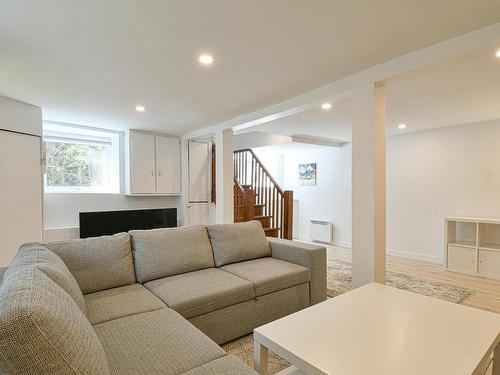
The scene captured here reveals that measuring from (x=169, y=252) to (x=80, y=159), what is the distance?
10.8ft

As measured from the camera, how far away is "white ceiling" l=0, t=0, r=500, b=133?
1.63 metres

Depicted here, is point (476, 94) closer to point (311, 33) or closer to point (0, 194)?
point (311, 33)

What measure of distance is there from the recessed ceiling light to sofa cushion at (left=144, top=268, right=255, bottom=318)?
69.6 inches

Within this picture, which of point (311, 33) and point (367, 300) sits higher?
point (311, 33)

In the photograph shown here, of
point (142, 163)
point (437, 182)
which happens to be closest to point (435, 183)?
point (437, 182)

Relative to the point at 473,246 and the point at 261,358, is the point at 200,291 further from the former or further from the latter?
the point at 473,246

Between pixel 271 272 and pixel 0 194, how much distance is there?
3.21 meters

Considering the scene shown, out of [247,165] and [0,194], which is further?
[247,165]

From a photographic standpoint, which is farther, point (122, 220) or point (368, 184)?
point (122, 220)

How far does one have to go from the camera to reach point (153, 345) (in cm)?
129

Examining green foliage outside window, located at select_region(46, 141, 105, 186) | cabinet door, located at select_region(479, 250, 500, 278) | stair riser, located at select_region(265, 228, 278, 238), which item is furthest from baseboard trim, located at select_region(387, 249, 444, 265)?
green foliage outside window, located at select_region(46, 141, 105, 186)

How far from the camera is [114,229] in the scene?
4.39 meters

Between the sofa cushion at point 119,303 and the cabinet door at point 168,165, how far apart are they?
10.1ft

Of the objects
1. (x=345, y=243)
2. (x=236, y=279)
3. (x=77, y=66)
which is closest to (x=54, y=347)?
(x=236, y=279)
